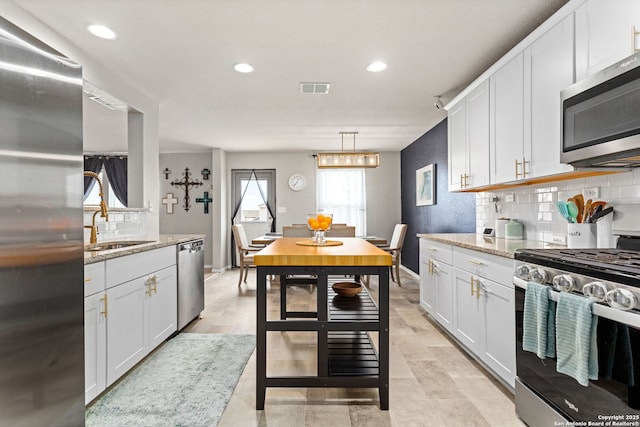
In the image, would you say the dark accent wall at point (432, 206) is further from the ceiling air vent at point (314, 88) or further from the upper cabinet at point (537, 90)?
the ceiling air vent at point (314, 88)

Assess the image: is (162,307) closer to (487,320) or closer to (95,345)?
(95,345)

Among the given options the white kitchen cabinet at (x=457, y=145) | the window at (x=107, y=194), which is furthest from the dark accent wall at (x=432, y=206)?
the window at (x=107, y=194)

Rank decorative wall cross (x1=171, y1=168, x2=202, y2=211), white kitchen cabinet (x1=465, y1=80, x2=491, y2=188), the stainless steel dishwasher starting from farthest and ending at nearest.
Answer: decorative wall cross (x1=171, y1=168, x2=202, y2=211) < the stainless steel dishwasher < white kitchen cabinet (x1=465, y1=80, x2=491, y2=188)

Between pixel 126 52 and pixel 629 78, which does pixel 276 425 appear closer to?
pixel 629 78

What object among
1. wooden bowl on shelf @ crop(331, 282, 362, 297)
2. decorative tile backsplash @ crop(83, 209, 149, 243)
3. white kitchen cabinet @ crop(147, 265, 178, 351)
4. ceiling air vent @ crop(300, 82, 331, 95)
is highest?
ceiling air vent @ crop(300, 82, 331, 95)

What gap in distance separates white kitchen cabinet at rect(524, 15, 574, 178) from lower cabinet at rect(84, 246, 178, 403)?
9.22 ft

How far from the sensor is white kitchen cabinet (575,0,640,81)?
1.60 meters

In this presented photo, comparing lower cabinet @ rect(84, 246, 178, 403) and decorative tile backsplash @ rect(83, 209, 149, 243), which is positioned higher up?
decorative tile backsplash @ rect(83, 209, 149, 243)

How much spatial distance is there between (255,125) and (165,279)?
2.86 metres

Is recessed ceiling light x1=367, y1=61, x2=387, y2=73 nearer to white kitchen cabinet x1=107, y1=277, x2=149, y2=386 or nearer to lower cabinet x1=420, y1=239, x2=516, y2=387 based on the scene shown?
lower cabinet x1=420, y1=239, x2=516, y2=387

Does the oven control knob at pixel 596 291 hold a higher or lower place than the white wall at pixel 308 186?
lower

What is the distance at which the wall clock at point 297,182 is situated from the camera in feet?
23.5

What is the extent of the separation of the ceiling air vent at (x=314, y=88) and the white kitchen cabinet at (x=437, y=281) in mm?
1899

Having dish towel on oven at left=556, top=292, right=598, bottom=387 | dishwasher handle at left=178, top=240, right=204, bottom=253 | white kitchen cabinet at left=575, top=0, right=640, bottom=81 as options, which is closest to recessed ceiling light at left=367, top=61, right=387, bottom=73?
white kitchen cabinet at left=575, top=0, right=640, bottom=81
